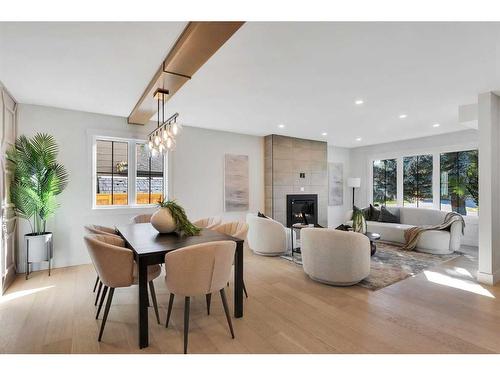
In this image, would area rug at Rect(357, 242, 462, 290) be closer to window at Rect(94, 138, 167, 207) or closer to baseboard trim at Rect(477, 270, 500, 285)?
baseboard trim at Rect(477, 270, 500, 285)

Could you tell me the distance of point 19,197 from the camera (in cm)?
343

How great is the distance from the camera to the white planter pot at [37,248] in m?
3.46

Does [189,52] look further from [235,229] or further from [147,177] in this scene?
[147,177]

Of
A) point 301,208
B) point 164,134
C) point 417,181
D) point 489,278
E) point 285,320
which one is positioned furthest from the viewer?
point 301,208

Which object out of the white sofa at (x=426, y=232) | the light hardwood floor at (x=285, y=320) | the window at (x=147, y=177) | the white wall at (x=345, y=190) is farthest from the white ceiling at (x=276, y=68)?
the white wall at (x=345, y=190)

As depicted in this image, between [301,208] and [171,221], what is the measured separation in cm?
457

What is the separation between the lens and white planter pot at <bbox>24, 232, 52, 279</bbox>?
3465mm

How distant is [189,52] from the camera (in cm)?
213

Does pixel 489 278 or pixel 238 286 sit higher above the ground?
pixel 238 286

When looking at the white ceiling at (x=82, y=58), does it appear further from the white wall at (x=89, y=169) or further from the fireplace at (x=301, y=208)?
the fireplace at (x=301, y=208)

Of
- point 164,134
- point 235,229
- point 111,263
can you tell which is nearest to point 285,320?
point 235,229

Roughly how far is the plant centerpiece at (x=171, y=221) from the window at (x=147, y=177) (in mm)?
2211
